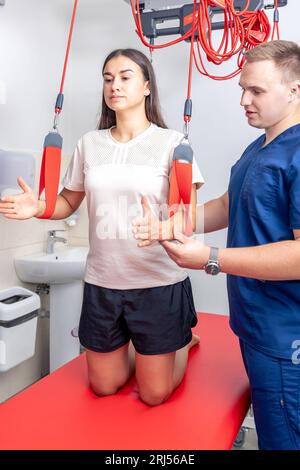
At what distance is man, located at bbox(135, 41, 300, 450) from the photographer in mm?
1157

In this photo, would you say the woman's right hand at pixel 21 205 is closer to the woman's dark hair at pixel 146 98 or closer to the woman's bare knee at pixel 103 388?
the woman's dark hair at pixel 146 98

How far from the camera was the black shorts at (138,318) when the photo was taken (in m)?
1.47

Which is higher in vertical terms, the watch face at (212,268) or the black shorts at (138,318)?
the watch face at (212,268)

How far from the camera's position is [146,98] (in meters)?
1.56

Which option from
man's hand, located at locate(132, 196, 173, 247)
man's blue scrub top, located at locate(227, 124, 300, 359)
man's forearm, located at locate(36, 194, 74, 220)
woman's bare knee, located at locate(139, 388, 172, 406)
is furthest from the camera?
man's forearm, located at locate(36, 194, 74, 220)

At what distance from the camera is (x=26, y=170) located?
2.39 m

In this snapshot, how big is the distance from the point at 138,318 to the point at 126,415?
11.7 inches

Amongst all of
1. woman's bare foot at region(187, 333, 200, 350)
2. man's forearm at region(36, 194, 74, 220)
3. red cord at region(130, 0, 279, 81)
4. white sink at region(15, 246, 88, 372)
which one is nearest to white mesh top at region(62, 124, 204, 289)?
man's forearm at region(36, 194, 74, 220)

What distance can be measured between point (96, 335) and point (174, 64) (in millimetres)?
1799

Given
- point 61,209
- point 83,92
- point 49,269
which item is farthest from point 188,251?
point 83,92

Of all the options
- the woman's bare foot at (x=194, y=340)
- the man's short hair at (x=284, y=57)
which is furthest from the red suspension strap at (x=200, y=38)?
the woman's bare foot at (x=194, y=340)

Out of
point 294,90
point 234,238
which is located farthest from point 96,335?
point 294,90

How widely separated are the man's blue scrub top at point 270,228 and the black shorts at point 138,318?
233 millimetres

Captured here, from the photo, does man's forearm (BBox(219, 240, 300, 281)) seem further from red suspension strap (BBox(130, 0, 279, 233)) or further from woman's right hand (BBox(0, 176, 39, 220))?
woman's right hand (BBox(0, 176, 39, 220))
